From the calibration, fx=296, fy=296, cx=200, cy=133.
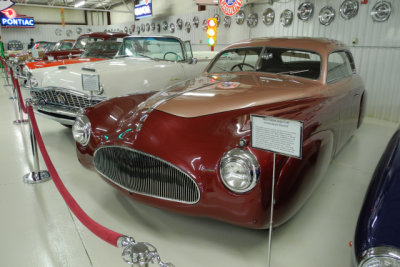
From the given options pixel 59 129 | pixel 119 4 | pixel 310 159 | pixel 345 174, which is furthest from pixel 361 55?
pixel 119 4

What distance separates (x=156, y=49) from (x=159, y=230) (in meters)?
3.50

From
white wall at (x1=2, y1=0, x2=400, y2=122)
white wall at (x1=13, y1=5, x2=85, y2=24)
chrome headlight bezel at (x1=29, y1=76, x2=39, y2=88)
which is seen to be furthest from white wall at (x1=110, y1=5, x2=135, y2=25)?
chrome headlight bezel at (x1=29, y1=76, x2=39, y2=88)

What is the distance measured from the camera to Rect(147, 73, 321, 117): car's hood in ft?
7.37

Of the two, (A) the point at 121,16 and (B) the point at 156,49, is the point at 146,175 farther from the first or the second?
(A) the point at 121,16

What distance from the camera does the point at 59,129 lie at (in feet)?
16.5

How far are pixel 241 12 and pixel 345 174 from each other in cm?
654

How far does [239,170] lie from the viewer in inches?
67.2

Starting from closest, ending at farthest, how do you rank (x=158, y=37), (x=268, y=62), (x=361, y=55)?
(x=268, y=62), (x=158, y=37), (x=361, y=55)

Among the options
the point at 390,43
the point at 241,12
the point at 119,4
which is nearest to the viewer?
the point at 390,43

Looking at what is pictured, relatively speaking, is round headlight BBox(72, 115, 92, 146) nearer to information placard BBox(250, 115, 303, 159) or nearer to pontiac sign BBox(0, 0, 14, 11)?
information placard BBox(250, 115, 303, 159)

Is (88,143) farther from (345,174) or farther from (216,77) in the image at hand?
(345,174)

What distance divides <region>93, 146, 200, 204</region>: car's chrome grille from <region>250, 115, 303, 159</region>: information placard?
0.52 m

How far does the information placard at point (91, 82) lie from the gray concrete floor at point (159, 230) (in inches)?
40.8

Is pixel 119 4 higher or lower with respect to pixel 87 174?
higher
